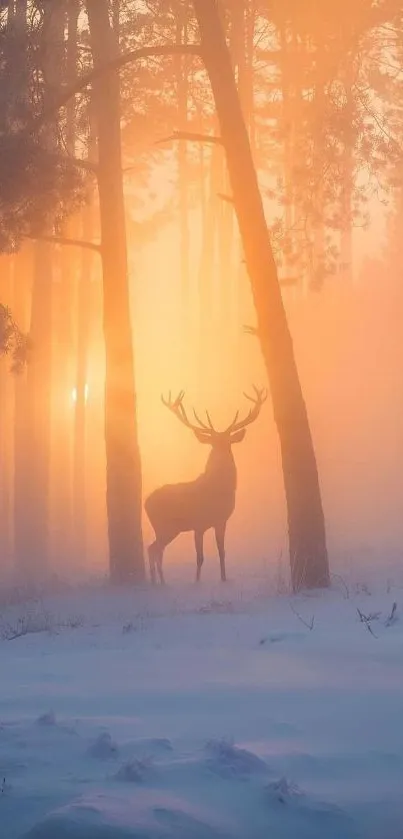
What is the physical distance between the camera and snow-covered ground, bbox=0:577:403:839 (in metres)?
3.11

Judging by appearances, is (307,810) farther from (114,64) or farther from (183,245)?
(183,245)

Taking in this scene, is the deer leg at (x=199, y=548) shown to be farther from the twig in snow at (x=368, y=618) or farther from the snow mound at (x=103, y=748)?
the snow mound at (x=103, y=748)

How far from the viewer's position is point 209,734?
402 centimetres

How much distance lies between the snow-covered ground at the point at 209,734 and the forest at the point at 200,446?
0.02 m

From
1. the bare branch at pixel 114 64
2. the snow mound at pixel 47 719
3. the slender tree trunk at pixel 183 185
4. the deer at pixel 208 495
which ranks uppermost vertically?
the slender tree trunk at pixel 183 185

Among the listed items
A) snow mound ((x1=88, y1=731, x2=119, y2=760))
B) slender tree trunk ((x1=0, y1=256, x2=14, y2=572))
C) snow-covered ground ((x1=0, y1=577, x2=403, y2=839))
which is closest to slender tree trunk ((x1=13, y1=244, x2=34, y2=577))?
slender tree trunk ((x1=0, y1=256, x2=14, y2=572))

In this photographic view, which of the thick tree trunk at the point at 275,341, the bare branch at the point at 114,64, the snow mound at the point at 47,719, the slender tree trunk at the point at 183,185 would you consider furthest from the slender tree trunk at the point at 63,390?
the snow mound at the point at 47,719

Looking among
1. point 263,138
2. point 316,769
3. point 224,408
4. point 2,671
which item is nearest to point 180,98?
point 263,138

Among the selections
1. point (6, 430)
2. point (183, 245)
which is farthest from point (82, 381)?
point (6, 430)

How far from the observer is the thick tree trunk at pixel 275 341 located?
11.4 metres

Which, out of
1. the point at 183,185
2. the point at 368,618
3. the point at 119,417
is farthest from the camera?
the point at 183,185

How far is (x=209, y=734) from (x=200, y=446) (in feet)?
102

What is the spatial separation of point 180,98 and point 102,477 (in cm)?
1464

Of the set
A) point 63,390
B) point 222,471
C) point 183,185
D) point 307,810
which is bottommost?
point 307,810
